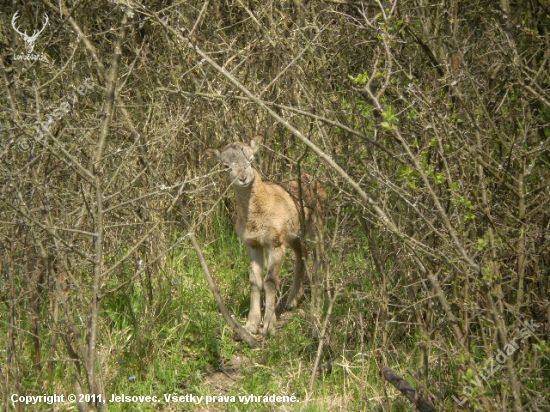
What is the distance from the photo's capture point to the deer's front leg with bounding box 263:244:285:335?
8.27 m

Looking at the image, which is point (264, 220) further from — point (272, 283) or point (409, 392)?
point (409, 392)

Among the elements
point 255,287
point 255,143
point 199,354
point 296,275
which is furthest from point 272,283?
point 255,143

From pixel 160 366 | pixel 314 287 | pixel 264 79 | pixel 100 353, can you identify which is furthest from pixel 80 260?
pixel 264 79

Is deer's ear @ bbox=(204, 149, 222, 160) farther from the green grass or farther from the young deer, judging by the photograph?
the green grass

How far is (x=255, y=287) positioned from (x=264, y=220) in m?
0.69

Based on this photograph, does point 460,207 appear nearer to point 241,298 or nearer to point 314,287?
point 314,287

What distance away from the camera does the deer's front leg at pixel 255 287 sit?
329 inches

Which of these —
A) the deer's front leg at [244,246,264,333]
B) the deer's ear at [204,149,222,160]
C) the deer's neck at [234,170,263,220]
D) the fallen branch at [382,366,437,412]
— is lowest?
the fallen branch at [382,366,437,412]

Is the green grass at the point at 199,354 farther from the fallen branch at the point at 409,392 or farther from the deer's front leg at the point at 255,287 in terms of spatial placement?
the fallen branch at the point at 409,392

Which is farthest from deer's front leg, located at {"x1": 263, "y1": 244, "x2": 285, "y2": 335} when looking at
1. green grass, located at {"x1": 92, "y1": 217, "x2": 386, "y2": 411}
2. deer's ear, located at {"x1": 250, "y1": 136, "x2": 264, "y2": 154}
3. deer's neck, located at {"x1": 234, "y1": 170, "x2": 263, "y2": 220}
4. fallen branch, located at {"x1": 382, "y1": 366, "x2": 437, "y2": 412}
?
fallen branch, located at {"x1": 382, "y1": 366, "x2": 437, "y2": 412}

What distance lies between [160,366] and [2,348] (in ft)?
4.27

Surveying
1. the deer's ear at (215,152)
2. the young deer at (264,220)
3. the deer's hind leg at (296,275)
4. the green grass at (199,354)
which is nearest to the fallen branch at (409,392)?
the green grass at (199,354)

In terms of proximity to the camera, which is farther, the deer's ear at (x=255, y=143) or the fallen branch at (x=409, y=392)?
the deer's ear at (x=255, y=143)

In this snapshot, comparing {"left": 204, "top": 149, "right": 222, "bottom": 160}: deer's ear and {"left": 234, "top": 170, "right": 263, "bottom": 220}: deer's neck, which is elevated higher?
{"left": 204, "top": 149, "right": 222, "bottom": 160}: deer's ear
